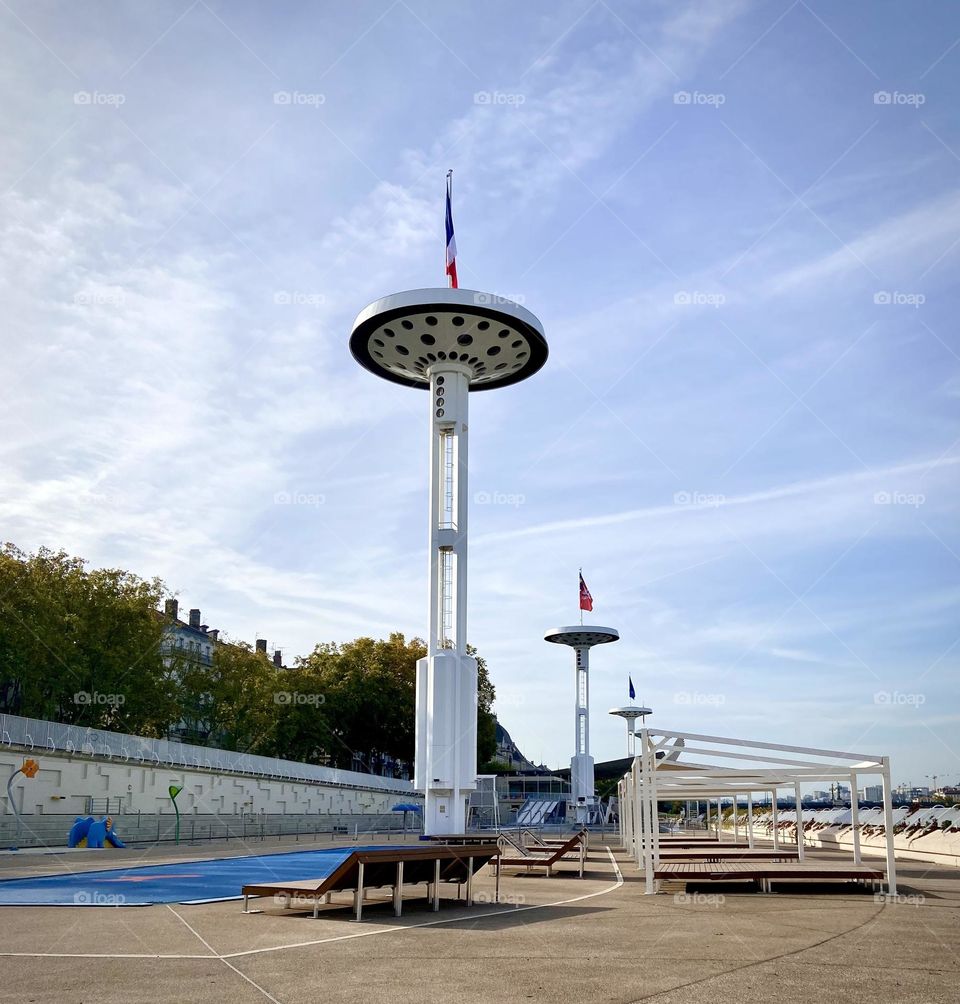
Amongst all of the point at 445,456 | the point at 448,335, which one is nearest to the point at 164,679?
the point at 445,456

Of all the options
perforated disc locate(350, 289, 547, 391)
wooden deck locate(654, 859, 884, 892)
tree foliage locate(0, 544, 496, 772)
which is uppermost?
perforated disc locate(350, 289, 547, 391)

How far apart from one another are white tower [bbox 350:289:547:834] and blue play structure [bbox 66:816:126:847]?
1190cm

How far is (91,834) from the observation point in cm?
3284

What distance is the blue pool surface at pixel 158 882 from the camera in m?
15.7

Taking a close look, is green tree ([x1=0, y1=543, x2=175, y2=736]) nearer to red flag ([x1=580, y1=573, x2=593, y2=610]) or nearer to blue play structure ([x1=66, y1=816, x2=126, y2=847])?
blue play structure ([x1=66, y1=816, x2=126, y2=847])

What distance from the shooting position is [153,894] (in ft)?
55.4

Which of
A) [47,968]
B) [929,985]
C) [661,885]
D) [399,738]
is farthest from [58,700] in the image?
[929,985]

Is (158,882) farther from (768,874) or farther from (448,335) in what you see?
(448,335)

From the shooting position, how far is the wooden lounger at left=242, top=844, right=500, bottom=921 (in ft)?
43.3

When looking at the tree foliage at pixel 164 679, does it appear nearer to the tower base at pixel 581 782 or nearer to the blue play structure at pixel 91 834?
the tower base at pixel 581 782

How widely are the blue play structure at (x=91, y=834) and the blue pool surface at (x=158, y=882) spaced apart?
7778mm

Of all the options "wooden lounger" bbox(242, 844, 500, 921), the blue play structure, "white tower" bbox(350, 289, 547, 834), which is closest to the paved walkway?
"wooden lounger" bbox(242, 844, 500, 921)

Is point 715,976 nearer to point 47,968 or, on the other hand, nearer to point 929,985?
point 929,985

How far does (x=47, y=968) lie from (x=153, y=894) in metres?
8.26
